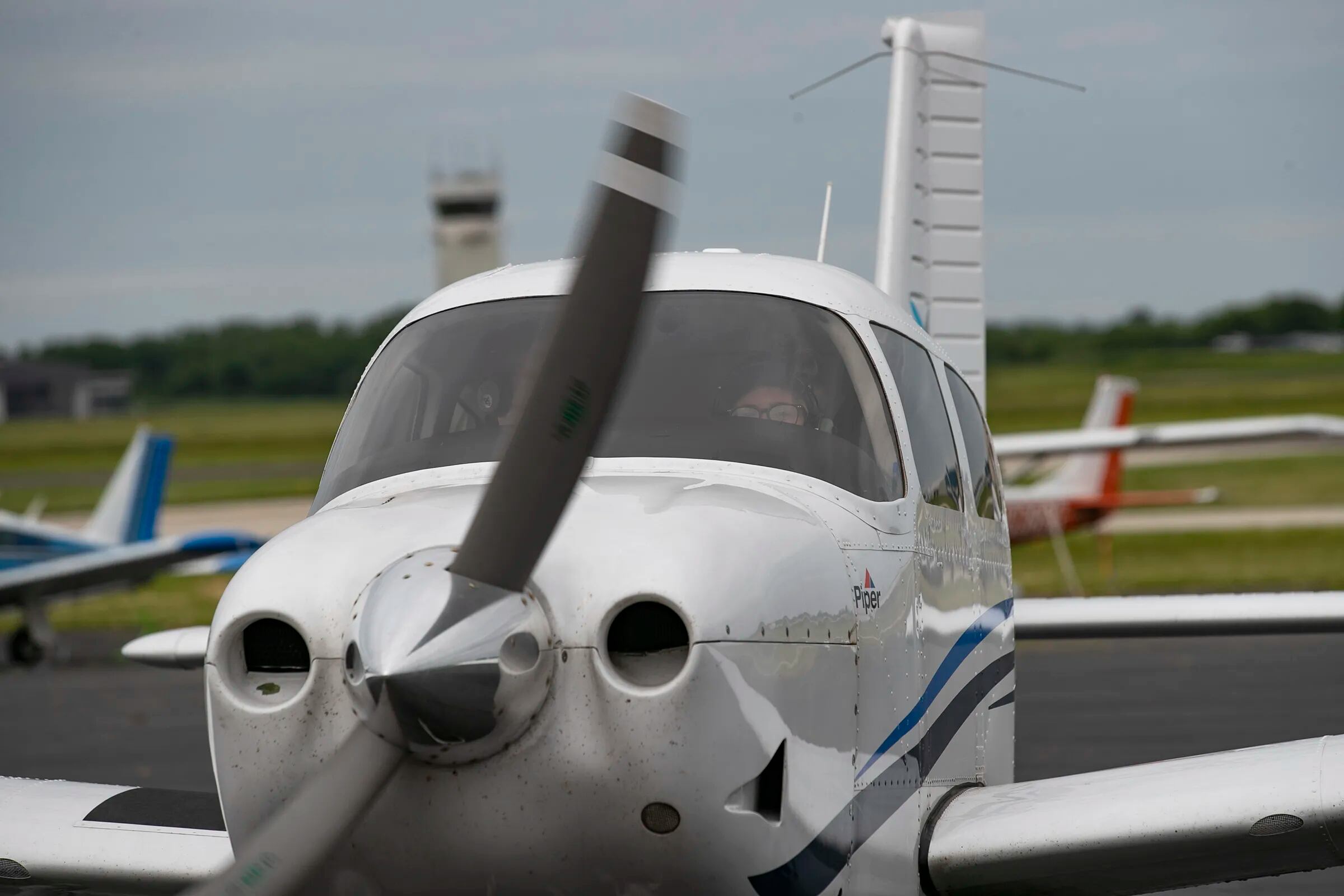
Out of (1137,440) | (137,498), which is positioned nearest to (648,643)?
(1137,440)

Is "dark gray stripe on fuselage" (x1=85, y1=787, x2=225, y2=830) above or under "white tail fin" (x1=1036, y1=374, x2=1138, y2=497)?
above

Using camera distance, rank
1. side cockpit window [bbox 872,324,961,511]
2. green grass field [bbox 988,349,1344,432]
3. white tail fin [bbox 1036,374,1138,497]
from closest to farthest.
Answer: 1. side cockpit window [bbox 872,324,961,511]
2. white tail fin [bbox 1036,374,1138,497]
3. green grass field [bbox 988,349,1344,432]

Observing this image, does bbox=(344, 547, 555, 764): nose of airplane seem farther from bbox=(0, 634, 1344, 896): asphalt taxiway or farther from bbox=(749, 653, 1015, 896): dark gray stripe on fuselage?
bbox=(0, 634, 1344, 896): asphalt taxiway

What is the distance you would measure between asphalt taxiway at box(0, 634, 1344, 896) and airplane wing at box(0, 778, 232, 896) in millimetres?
4725

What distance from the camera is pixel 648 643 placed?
3266mm

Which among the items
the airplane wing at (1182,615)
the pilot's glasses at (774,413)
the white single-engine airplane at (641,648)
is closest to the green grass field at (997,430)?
the airplane wing at (1182,615)

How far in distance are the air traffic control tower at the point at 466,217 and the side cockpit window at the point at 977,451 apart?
70.4 m

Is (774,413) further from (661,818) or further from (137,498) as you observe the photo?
(137,498)

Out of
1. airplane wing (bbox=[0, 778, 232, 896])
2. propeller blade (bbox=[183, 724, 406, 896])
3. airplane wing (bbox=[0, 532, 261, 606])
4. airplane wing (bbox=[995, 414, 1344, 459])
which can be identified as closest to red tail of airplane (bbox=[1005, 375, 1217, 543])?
airplane wing (bbox=[995, 414, 1344, 459])

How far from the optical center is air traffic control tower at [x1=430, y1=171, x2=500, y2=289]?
75.8 meters

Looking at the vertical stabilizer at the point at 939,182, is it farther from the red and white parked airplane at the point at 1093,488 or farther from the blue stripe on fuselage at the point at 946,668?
the red and white parked airplane at the point at 1093,488

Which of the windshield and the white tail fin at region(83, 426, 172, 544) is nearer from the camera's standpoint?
the windshield

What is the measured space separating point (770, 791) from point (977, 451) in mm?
2541

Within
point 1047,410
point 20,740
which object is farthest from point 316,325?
point 20,740
